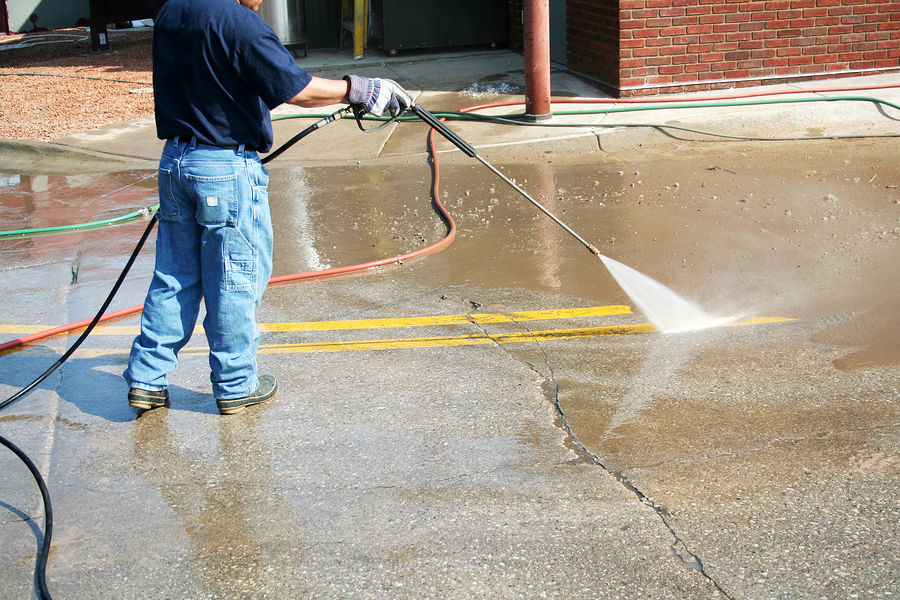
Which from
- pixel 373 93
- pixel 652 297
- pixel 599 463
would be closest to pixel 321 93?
pixel 373 93

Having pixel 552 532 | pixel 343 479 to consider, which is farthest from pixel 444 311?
pixel 552 532

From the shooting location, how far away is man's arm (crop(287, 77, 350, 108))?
130 inches

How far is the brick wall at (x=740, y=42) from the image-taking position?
8672mm

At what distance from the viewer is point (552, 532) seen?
109 inches

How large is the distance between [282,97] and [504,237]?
282 centimetres

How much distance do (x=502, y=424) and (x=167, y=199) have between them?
1.68 metres

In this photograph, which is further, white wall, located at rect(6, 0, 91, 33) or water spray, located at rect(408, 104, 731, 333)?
white wall, located at rect(6, 0, 91, 33)

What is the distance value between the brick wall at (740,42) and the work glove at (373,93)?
5.75 meters

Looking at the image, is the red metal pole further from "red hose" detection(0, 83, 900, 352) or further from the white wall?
the white wall

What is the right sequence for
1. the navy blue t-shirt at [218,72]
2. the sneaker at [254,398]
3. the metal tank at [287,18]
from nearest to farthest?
the navy blue t-shirt at [218,72] → the sneaker at [254,398] → the metal tank at [287,18]

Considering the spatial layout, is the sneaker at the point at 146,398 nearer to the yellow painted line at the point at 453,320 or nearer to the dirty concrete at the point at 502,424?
the dirty concrete at the point at 502,424

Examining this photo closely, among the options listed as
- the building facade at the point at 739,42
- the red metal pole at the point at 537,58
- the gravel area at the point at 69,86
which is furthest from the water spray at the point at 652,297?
the gravel area at the point at 69,86

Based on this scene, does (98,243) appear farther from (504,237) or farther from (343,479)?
(343,479)

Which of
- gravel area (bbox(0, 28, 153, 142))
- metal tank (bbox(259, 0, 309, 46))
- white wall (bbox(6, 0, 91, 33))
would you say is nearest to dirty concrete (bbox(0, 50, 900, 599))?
gravel area (bbox(0, 28, 153, 142))
